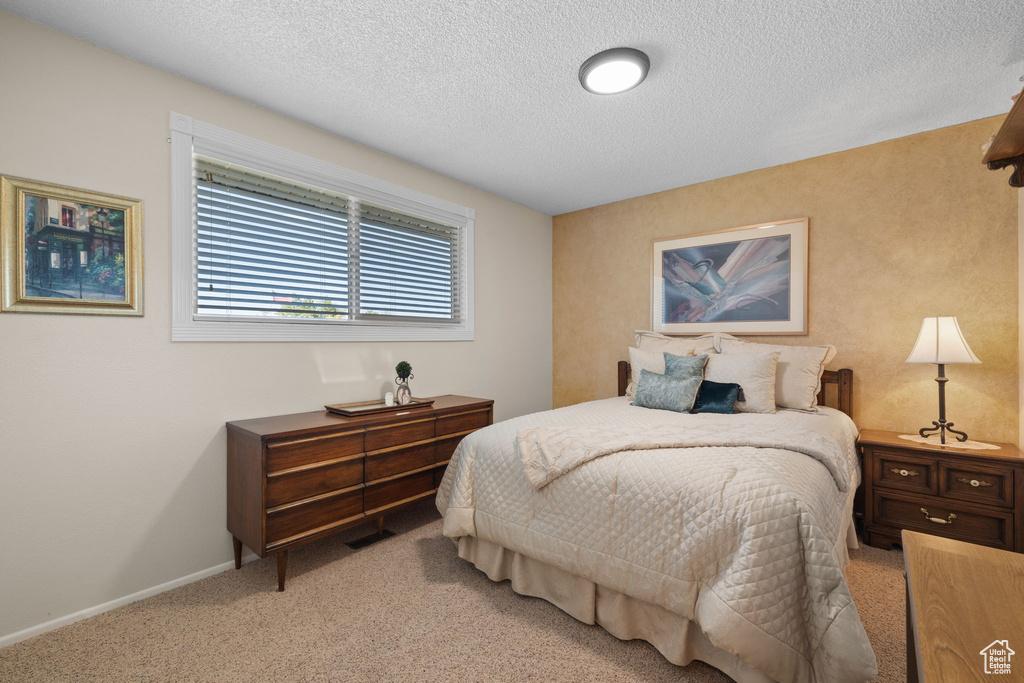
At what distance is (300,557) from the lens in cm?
251

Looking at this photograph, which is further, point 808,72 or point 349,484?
point 349,484

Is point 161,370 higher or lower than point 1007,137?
lower

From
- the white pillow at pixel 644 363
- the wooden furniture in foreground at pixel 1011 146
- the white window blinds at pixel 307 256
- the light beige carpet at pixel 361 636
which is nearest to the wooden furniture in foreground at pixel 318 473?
the light beige carpet at pixel 361 636

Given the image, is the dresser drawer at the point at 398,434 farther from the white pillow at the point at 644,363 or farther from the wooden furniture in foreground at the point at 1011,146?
the wooden furniture in foreground at the point at 1011,146

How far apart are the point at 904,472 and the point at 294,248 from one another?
373 cm

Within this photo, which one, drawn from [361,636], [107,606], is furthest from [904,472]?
[107,606]

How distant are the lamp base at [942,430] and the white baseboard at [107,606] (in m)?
3.90

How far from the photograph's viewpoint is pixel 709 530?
1.53 metres

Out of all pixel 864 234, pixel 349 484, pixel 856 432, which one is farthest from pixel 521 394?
pixel 864 234

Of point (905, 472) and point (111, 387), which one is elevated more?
point (111, 387)

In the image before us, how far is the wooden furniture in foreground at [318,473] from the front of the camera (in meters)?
2.14

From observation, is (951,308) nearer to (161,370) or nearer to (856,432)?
(856,432)

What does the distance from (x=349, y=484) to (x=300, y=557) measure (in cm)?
53

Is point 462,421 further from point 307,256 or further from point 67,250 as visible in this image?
point 67,250
